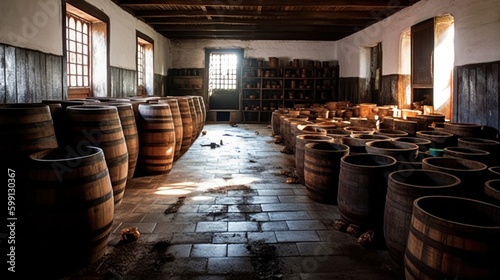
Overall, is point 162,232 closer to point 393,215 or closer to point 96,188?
point 96,188

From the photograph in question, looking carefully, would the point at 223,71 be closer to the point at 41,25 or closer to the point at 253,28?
the point at 253,28

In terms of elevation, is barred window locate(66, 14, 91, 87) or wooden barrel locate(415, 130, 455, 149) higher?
barred window locate(66, 14, 91, 87)

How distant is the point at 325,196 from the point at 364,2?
564 centimetres

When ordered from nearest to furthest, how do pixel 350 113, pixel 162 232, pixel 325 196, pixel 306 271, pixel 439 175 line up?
pixel 306 271 → pixel 439 175 → pixel 162 232 → pixel 325 196 → pixel 350 113

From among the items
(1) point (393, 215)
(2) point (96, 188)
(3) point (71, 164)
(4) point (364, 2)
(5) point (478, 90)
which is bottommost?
(1) point (393, 215)

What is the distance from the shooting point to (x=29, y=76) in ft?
15.7

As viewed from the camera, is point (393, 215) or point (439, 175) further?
point (439, 175)

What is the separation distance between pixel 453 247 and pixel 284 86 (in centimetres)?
1315

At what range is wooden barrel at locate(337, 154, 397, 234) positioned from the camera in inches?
119

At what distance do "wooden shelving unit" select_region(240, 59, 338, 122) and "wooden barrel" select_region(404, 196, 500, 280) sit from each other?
12.7 metres

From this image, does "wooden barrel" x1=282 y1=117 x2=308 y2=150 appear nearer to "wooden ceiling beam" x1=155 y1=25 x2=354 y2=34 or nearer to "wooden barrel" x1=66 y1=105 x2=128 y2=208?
"wooden barrel" x1=66 y1=105 x2=128 y2=208

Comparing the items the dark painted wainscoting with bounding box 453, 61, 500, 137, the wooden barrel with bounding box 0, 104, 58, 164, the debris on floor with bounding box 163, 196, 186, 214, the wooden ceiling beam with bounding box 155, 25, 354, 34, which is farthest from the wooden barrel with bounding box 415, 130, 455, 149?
the wooden ceiling beam with bounding box 155, 25, 354, 34

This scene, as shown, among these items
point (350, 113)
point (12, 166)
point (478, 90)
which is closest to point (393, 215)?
point (12, 166)

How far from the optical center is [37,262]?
8.19 feet
